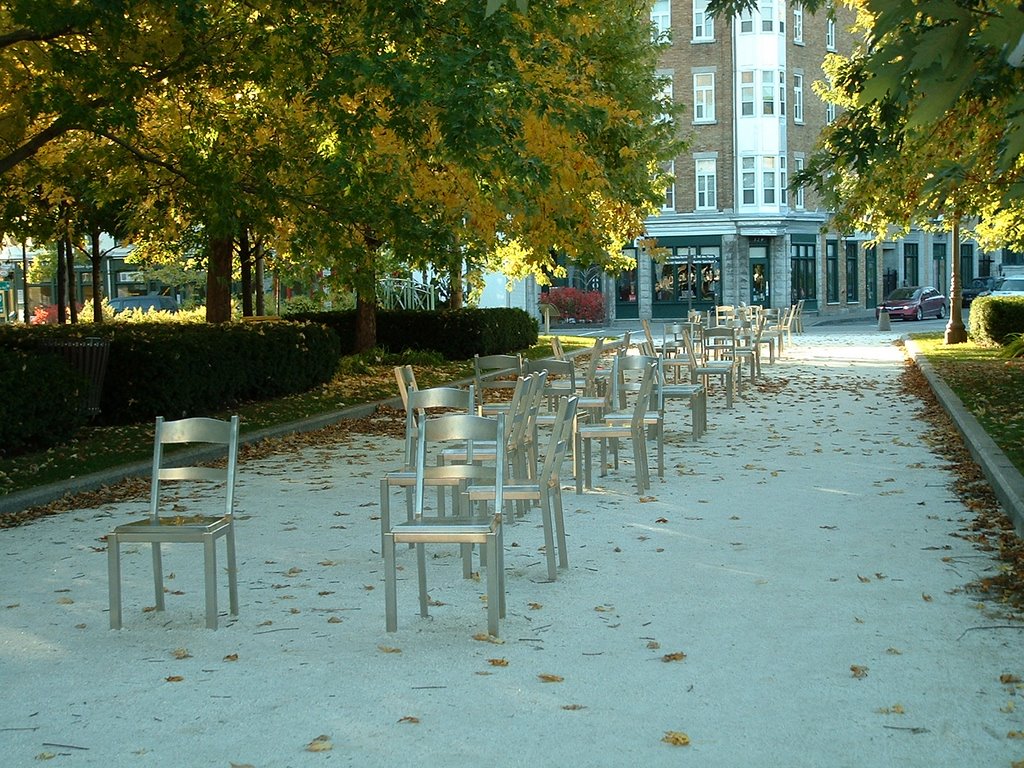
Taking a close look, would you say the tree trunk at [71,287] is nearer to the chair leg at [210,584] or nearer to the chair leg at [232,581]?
the chair leg at [232,581]

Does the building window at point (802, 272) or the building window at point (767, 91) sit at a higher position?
the building window at point (767, 91)

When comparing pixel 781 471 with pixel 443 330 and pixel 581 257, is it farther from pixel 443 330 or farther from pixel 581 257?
pixel 443 330

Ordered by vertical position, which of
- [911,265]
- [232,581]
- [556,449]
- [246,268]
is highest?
[911,265]

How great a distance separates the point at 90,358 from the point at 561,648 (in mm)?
11386

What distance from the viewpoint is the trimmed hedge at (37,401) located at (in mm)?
13688

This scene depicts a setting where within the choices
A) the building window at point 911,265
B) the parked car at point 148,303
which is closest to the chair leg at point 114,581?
the parked car at point 148,303

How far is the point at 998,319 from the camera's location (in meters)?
32.4

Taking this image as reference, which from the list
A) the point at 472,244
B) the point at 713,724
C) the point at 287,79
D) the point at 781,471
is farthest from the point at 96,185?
the point at 713,724

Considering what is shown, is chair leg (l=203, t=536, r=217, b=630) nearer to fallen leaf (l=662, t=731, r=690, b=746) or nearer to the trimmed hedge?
fallen leaf (l=662, t=731, r=690, b=746)

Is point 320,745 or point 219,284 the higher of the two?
point 219,284

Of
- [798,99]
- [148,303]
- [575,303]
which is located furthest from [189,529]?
[798,99]

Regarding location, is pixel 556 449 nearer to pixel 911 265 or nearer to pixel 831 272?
pixel 831 272

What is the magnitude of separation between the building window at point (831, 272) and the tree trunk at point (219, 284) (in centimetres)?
4075

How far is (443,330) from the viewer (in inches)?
1265
